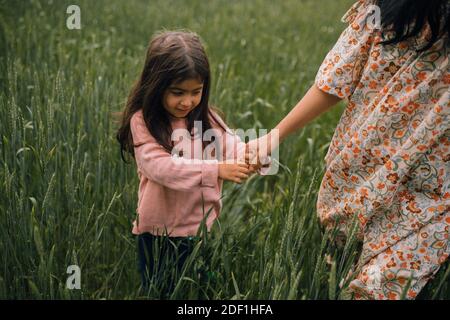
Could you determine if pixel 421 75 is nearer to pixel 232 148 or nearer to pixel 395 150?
pixel 395 150

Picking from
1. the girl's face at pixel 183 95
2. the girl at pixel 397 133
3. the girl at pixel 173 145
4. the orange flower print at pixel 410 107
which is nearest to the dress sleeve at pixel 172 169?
the girl at pixel 173 145

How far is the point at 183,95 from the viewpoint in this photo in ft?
4.68

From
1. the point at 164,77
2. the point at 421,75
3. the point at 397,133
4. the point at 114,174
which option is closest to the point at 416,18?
the point at 421,75

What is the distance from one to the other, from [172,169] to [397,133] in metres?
0.65

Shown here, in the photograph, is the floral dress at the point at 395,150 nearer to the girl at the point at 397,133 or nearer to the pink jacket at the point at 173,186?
the girl at the point at 397,133

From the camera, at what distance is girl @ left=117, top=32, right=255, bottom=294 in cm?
138

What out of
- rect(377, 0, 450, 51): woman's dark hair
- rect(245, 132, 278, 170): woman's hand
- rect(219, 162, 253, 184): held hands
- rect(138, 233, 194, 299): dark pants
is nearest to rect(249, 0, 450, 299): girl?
rect(377, 0, 450, 51): woman's dark hair

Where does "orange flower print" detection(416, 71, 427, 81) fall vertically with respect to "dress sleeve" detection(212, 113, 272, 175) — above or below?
above

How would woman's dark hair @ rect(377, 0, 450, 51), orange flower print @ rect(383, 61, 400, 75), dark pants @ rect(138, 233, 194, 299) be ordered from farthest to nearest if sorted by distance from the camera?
dark pants @ rect(138, 233, 194, 299)
orange flower print @ rect(383, 61, 400, 75)
woman's dark hair @ rect(377, 0, 450, 51)

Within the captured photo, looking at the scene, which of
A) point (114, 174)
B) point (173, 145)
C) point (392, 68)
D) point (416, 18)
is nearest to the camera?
point (416, 18)

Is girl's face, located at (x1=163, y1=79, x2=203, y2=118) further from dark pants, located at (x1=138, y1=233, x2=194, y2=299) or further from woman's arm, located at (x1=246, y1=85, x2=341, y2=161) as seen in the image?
dark pants, located at (x1=138, y1=233, x2=194, y2=299)

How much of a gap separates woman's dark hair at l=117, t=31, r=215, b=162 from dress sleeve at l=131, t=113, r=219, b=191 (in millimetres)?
33

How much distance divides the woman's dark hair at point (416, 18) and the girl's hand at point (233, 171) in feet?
1.74
